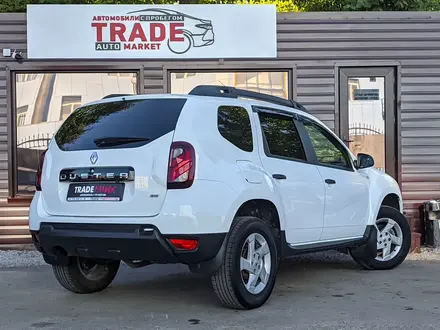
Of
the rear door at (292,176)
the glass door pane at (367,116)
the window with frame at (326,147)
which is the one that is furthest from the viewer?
the glass door pane at (367,116)

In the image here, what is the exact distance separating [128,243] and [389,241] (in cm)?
384

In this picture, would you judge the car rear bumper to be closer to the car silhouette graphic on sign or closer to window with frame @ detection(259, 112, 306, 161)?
window with frame @ detection(259, 112, 306, 161)

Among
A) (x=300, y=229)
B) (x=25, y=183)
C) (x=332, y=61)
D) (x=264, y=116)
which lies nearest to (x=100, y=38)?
(x=25, y=183)

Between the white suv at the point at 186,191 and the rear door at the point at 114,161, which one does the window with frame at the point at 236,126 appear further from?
the rear door at the point at 114,161

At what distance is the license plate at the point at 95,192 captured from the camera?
506cm

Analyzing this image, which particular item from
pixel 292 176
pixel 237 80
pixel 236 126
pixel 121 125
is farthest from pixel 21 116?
pixel 292 176

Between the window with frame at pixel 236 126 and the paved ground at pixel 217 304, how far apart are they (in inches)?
57.7

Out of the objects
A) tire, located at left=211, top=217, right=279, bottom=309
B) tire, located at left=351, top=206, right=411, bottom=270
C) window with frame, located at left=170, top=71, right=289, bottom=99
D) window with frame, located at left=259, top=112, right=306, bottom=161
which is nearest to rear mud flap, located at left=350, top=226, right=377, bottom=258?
tire, located at left=351, top=206, right=411, bottom=270

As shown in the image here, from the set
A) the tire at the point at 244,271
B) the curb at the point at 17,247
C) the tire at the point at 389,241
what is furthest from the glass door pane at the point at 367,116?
the curb at the point at 17,247

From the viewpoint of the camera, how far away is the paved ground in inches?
200

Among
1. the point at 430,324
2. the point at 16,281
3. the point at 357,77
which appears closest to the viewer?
the point at 430,324

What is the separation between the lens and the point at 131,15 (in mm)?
9586

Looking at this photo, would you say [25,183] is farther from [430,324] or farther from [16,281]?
[430,324]

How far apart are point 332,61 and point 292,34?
2.54ft
